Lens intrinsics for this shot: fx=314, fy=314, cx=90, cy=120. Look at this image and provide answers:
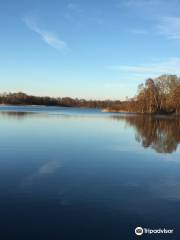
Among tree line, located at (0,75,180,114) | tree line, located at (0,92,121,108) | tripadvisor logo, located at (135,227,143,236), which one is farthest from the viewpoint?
tree line, located at (0,92,121,108)

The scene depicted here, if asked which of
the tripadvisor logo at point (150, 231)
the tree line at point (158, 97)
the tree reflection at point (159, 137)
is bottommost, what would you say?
the tree reflection at point (159, 137)

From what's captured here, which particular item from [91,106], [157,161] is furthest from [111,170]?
[91,106]

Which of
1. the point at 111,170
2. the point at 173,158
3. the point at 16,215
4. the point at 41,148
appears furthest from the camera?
the point at 41,148

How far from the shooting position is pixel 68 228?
549cm

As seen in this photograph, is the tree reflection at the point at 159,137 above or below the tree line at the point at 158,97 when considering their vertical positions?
below

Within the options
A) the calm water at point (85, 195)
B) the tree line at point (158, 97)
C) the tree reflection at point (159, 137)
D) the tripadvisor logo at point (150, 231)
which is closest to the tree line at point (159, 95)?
the tree line at point (158, 97)

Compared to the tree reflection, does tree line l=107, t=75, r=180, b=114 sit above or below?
above

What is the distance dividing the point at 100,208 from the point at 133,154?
24.5 ft

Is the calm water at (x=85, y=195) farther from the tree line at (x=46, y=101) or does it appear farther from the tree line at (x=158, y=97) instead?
the tree line at (x=46, y=101)

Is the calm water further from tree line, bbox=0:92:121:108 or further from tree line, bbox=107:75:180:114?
tree line, bbox=0:92:121:108

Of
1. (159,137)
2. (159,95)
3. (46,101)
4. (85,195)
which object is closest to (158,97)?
(159,95)

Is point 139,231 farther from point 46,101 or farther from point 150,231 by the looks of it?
point 46,101

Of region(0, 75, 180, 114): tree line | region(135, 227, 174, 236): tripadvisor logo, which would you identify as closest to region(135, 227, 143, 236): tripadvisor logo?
region(135, 227, 174, 236): tripadvisor logo

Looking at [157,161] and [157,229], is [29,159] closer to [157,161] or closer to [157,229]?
[157,161]
